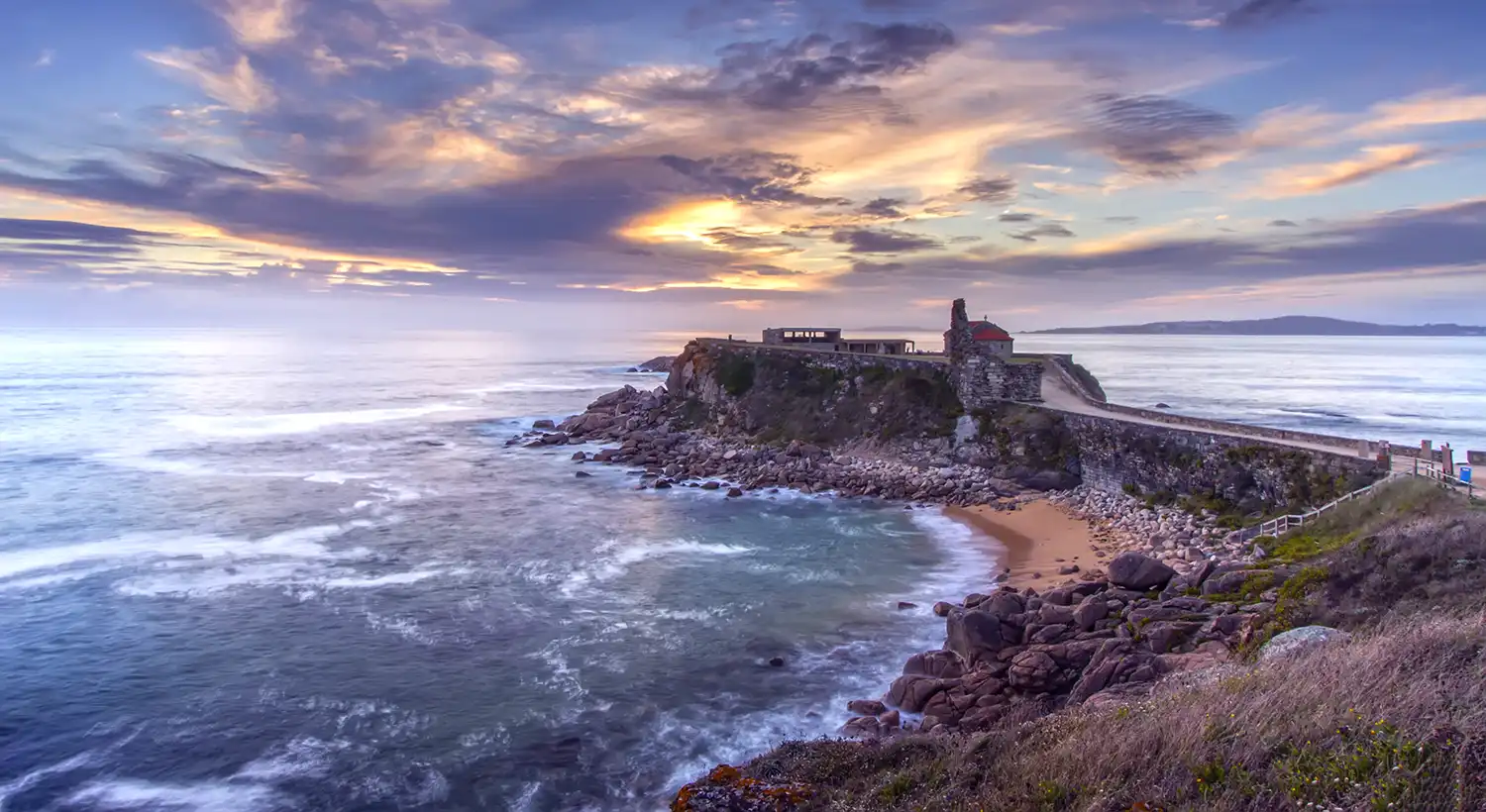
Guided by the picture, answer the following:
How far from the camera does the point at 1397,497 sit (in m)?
24.2

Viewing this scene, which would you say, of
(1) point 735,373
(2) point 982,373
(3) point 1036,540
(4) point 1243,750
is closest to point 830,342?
(1) point 735,373

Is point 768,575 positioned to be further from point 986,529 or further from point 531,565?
point 986,529

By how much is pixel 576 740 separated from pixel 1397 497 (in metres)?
24.6

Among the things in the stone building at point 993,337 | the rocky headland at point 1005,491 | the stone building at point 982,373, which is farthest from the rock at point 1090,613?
the stone building at point 993,337

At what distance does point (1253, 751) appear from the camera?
912 centimetres

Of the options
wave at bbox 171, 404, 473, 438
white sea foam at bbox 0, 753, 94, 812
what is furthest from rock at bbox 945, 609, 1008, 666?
wave at bbox 171, 404, 473, 438

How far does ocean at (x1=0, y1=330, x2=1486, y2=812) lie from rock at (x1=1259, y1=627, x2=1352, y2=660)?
9.00 metres

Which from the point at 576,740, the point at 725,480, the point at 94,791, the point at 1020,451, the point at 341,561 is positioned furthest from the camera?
the point at 725,480

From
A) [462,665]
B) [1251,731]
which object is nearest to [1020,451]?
[462,665]

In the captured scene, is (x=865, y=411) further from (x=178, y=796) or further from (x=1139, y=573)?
(x=178, y=796)

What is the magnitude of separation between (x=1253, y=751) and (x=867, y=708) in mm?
10963

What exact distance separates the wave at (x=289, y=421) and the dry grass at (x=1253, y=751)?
72994 mm

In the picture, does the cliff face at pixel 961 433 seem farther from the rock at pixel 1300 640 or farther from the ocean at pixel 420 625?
the rock at pixel 1300 640

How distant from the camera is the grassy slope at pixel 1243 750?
8.29m
